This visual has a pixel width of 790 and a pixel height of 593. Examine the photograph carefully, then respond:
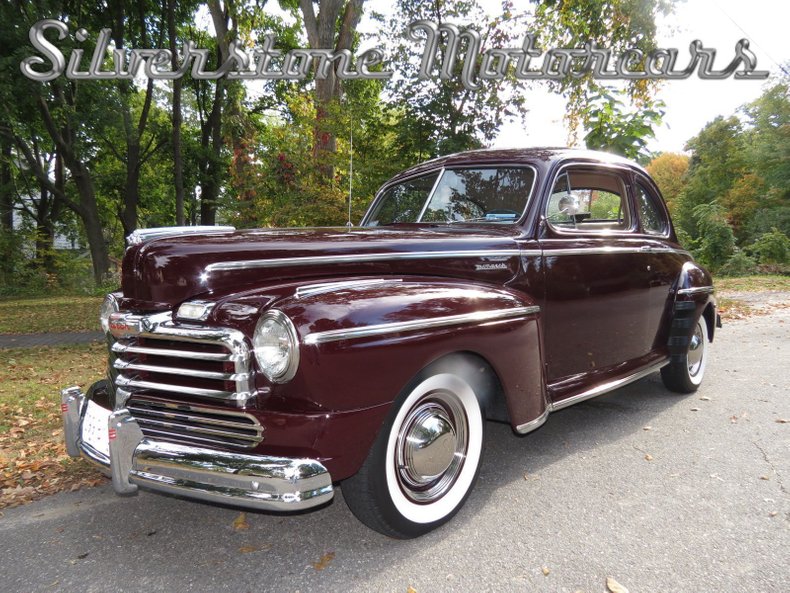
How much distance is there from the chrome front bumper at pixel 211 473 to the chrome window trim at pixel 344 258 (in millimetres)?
746

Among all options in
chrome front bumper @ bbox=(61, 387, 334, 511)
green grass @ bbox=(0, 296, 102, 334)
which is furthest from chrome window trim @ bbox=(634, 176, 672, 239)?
green grass @ bbox=(0, 296, 102, 334)

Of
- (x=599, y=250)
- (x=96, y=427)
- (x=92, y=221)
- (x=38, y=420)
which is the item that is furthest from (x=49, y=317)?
(x=599, y=250)

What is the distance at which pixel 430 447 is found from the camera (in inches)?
103

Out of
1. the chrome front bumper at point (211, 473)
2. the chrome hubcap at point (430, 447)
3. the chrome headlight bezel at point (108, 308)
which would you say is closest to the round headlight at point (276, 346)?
the chrome front bumper at point (211, 473)

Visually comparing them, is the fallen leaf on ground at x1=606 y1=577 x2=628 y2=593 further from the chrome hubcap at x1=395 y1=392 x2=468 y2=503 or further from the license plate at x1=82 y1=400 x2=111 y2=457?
the license plate at x1=82 y1=400 x2=111 y2=457

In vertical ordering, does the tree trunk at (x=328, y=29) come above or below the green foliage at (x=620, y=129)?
above

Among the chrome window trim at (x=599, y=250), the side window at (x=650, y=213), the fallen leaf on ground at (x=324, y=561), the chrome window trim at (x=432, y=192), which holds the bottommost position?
the fallen leaf on ground at (x=324, y=561)

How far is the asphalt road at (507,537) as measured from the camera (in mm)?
2293

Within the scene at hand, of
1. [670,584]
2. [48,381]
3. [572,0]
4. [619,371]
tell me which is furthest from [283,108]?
[670,584]

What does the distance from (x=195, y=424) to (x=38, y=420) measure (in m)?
3.06

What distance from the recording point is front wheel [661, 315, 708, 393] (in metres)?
4.76

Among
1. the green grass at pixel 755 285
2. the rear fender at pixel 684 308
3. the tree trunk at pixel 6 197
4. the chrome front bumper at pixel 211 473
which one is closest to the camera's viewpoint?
the chrome front bumper at pixel 211 473

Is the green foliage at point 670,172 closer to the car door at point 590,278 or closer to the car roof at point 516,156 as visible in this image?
the car door at point 590,278

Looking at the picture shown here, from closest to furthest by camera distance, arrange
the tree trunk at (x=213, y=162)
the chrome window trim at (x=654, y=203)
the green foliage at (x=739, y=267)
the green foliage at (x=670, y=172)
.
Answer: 1. the chrome window trim at (x=654, y=203)
2. the tree trunk at (x=213, y=162)
3. the green foliage at (x=739, y=267)
4. the green foliage at (x=670, y=172)
